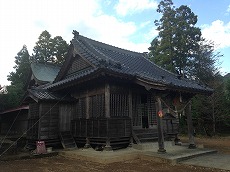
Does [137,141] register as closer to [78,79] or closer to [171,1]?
[78,79]

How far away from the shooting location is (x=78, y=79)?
1199cm

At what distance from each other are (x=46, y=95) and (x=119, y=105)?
519 centimetres

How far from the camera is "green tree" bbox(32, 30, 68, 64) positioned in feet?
132

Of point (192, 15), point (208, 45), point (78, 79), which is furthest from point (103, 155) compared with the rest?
point (192, 15)

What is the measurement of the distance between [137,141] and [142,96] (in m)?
3.09

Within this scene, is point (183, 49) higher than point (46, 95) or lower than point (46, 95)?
higher

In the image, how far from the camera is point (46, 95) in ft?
45.7

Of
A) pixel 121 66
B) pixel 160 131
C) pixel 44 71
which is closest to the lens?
pixel 160 131

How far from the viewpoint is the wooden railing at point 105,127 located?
1126 cm

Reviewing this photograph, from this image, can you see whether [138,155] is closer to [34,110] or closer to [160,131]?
[160,131]

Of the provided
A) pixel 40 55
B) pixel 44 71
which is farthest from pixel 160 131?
pixel 40 55

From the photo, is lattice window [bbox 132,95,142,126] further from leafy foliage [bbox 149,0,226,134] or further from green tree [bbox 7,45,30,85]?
green tree [bbox 7,45,30,85]

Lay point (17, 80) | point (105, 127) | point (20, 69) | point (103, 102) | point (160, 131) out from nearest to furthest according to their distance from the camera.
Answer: point (160, 131)
point (105, 127)
point (103, 102)
point (17, 80)
point (20, 69)

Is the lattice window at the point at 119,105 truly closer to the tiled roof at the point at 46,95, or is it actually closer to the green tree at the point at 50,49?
the tiled roof at the point at 46,95
